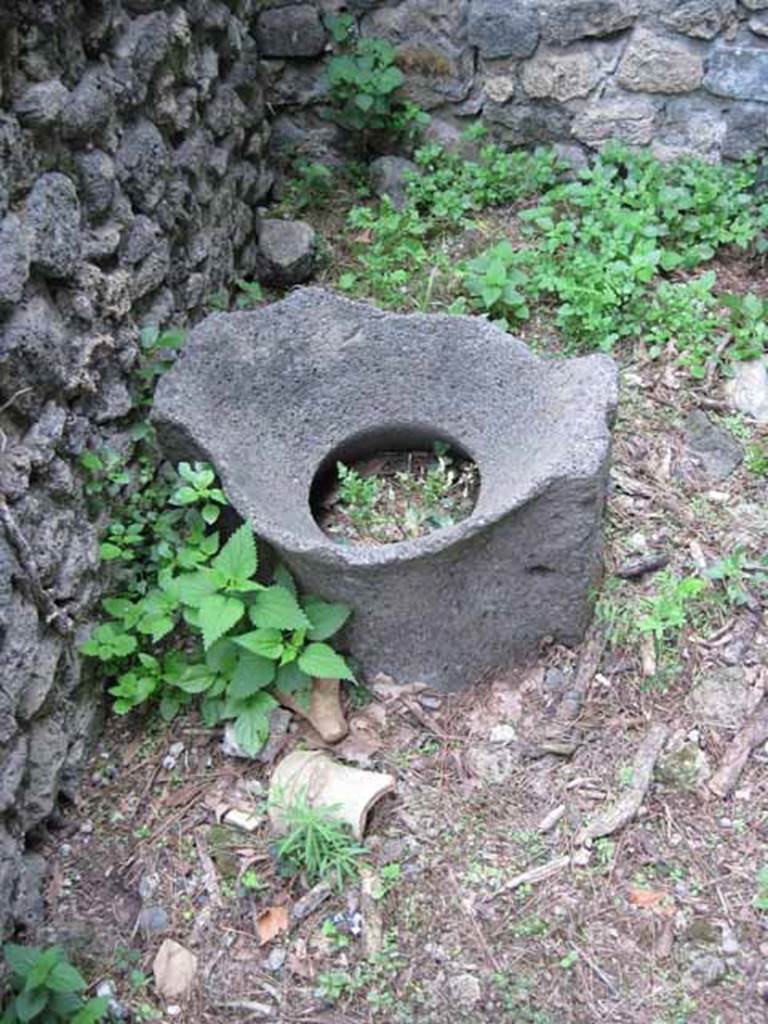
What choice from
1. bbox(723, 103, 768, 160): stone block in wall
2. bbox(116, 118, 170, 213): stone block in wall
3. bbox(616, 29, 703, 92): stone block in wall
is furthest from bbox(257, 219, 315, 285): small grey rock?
bbox(723, 103, 768, 160): stone block in wall

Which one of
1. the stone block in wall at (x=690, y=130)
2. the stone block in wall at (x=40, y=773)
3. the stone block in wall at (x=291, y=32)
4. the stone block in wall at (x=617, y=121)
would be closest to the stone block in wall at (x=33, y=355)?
the stone block in wall at (x=40, y=773)

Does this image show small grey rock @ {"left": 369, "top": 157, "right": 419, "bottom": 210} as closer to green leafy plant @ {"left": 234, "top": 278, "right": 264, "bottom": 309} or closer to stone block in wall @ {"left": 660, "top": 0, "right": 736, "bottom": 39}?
green leafy plant @ {"left": 234, "top": 278, "right": 264, "bottom": 309}

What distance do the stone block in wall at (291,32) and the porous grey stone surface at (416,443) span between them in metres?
1.35

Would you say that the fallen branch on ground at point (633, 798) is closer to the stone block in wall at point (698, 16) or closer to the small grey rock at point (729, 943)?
the small grey rock at point (729, 943)

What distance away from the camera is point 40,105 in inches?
84.1

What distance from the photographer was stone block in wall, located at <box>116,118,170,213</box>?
257cm

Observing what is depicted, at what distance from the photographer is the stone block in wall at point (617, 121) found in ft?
11.6

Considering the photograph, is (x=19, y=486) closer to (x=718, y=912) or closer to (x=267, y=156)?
(x=718, y=912)

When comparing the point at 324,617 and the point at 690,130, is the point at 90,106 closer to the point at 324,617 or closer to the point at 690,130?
the point at 324,617

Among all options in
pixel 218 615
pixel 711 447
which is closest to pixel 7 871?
pixel 218 615

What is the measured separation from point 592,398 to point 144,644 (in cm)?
110

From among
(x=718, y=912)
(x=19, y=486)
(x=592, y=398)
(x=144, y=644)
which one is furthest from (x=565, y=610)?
(x=19, y=486)

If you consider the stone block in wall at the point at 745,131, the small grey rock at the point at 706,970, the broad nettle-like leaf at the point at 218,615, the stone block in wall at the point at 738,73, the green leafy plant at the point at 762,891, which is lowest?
the small grey rock at the point at 706,970

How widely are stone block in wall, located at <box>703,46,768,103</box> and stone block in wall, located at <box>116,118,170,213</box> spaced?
68.2 inches
